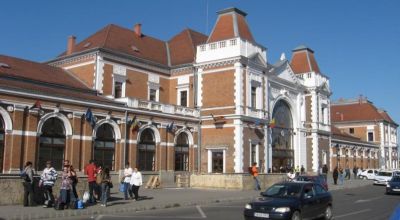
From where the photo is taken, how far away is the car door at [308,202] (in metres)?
15.6

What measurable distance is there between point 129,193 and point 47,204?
5538mm

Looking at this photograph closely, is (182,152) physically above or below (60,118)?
below

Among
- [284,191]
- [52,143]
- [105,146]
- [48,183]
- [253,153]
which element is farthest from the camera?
[253,153]

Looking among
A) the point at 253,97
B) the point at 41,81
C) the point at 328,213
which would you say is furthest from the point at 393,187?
the point at 41,81

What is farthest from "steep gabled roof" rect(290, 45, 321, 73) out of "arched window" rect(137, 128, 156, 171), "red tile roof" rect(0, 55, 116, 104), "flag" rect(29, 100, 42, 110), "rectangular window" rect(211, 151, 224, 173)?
"flag" rect(29, 100, 42, 110)

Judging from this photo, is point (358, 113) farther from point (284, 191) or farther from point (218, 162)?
point (284, 191)

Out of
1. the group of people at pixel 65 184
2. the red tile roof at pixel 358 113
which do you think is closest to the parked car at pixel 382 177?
the group of people at pixel 65 184

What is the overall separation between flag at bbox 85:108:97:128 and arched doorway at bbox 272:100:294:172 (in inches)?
815

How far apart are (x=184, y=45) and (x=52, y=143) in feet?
72.3

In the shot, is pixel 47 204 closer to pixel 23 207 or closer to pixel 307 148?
pixel 23 207

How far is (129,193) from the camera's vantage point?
80.7 feet

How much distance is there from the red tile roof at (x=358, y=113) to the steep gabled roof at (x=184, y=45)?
4876cm

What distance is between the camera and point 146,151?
3969cm

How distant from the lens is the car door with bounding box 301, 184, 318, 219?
15578mm
